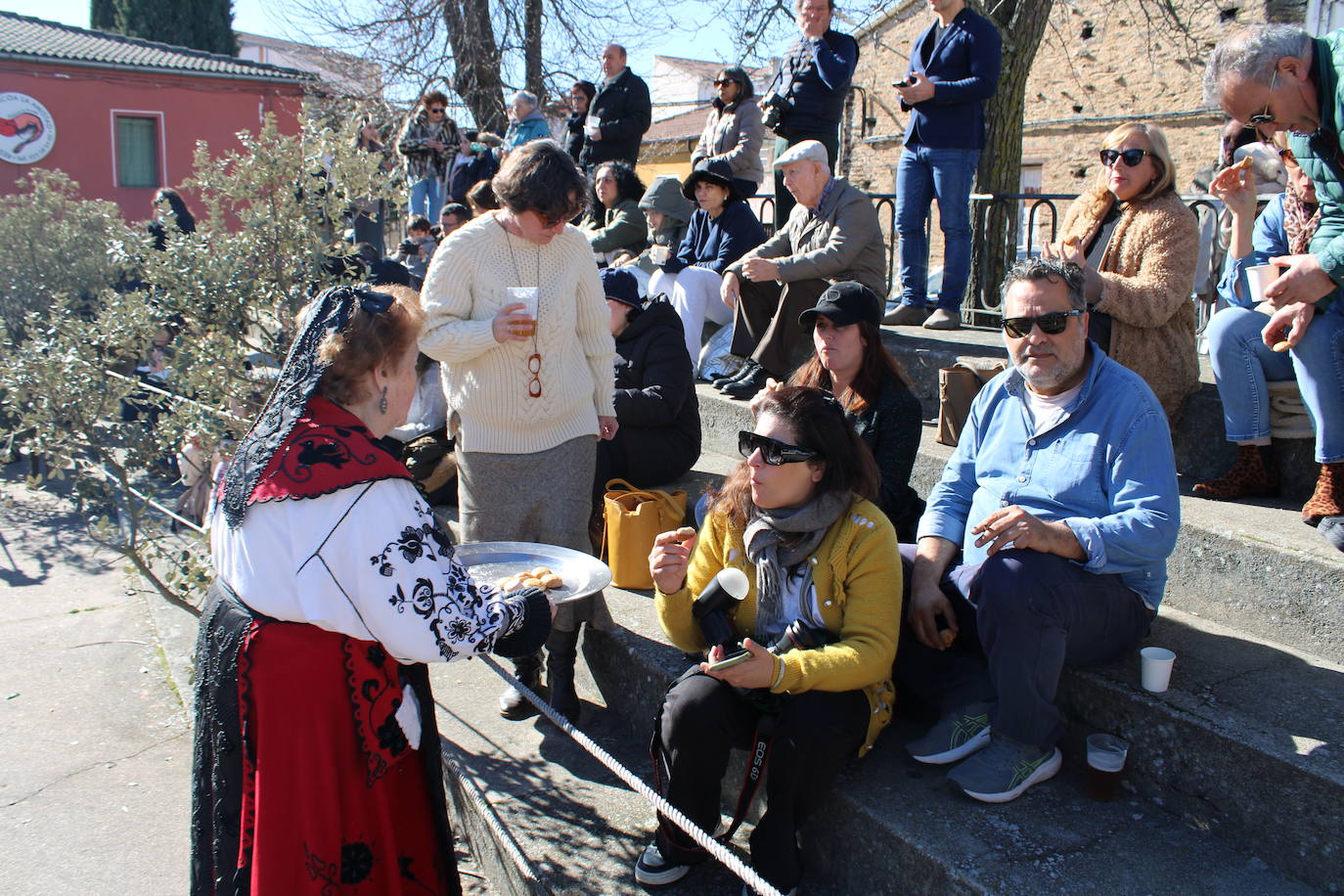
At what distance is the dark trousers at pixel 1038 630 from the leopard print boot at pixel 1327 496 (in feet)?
2.82

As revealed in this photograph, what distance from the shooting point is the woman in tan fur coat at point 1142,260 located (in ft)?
12.8

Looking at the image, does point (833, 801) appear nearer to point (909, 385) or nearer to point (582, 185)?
point (909, 385)

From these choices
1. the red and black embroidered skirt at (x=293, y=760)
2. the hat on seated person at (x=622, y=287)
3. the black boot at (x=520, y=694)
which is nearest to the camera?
the red and black embroidered skirt at (x=293, y=760)

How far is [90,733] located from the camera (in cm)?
455

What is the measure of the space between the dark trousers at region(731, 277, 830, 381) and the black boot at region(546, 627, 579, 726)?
92.2 inches

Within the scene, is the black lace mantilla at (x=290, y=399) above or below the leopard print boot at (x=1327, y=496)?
above

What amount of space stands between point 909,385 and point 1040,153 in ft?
67.6

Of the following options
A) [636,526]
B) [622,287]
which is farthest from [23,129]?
[636,526]

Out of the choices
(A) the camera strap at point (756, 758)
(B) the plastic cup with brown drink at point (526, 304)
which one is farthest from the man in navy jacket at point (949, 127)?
(A) the camera strap at point (756, 758)

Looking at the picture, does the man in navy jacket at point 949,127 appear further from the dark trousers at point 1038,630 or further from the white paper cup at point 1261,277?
the dark trousers at point 1038,630

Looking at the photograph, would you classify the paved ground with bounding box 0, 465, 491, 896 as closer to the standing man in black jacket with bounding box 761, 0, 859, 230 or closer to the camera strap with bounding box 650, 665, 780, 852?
the camera strap with bounding box 650, 665, 780, 852

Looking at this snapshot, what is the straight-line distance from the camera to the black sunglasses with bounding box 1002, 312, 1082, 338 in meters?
3.07

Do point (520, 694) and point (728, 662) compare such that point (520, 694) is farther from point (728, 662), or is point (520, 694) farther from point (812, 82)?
point (812, 82)

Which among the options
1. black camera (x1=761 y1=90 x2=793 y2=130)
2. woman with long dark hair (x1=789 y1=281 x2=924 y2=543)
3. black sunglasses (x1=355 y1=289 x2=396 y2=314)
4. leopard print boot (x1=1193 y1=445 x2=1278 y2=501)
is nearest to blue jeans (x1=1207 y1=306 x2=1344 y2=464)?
leopard print boot (x1=1193 y1=445 x2=1278 y2=501)
